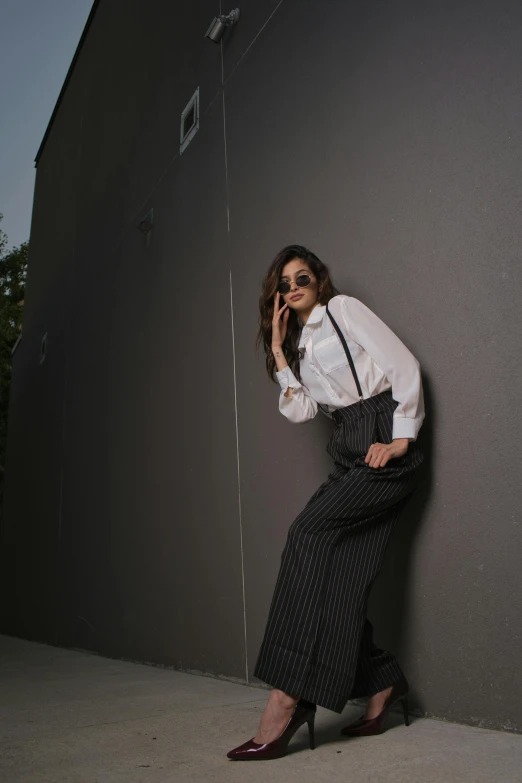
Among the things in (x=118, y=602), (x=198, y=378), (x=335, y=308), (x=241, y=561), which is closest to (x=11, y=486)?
(x=118, y=602)

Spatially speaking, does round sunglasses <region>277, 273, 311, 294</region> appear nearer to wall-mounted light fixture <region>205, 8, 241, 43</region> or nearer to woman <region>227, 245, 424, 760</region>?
woman <region>227, 245, 424, 760</region>

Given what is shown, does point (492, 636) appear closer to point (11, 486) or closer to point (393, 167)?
point (393, 167)

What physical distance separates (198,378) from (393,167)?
1.58m

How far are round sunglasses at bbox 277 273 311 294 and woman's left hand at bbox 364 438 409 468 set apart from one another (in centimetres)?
62

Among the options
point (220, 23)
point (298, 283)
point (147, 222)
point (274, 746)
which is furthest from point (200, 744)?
point (147, 222)

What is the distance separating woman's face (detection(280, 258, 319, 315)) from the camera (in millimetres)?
1899

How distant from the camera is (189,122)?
11.9 ft

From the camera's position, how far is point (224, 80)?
3191mm

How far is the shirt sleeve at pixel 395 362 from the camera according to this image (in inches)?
59.8

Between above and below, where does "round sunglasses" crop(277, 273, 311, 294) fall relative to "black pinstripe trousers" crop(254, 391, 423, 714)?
above

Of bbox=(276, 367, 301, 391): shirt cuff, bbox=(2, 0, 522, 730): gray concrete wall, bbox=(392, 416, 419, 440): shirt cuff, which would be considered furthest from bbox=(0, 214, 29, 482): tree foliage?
bbox=(392, 416, 419, 440): shirt cuff

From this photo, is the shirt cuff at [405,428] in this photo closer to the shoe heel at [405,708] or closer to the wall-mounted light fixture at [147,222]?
the shoe heel at [405,708]

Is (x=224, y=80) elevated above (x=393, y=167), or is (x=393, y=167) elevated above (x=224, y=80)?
(x=224, y=80)

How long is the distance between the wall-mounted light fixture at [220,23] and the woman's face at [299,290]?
1.87 meters
